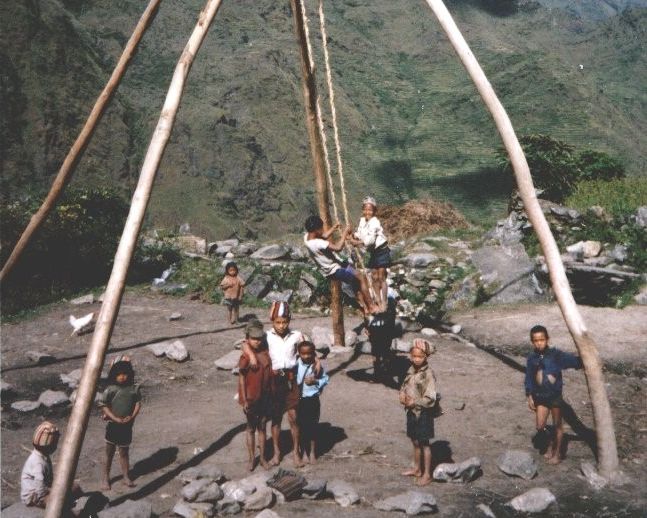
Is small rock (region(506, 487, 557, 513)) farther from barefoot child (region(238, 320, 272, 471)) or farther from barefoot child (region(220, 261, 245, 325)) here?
barefoot child (region(220, 261, 245, 325))

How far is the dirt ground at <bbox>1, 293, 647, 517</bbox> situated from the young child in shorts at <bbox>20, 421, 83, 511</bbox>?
60cm

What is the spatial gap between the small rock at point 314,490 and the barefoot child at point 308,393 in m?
0.65

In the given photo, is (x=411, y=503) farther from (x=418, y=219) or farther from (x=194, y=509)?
(x=418, y=219)

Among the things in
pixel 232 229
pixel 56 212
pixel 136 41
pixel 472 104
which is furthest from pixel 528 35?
pixel 136 41

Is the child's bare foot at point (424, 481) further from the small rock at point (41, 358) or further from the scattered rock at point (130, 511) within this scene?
the small rock at point (41, 358)

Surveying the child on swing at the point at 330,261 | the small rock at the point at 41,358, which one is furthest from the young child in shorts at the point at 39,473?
the small rock at the point at 41,358

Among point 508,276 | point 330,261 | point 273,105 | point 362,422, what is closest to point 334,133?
point 330,261

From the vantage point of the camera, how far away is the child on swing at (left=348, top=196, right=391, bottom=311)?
718 cm

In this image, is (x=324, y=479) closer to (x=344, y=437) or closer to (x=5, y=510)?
(x=344, y=437)

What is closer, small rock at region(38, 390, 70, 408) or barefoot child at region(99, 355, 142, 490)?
barefoot child at region(99, 355, 142, 490)

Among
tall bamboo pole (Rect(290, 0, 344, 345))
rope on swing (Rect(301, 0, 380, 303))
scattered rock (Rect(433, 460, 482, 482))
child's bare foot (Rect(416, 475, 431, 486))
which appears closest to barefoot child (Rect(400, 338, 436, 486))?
child's bare foot (Rect(416, 475, 431, 486))

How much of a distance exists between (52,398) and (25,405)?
30 cm

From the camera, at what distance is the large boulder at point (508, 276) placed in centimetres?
1060

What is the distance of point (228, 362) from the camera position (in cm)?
848
